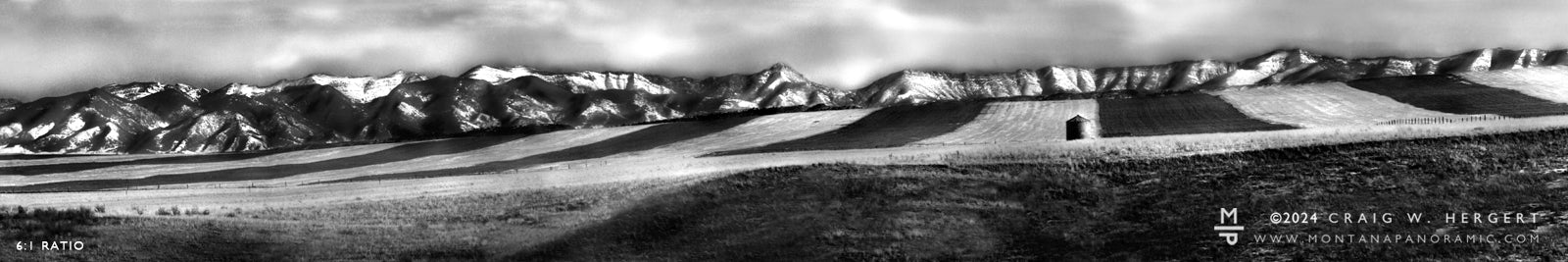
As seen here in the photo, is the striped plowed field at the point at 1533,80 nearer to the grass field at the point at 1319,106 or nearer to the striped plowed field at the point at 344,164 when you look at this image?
the grass field at the point at 1319,106

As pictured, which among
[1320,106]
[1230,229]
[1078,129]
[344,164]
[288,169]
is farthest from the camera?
[344,164]

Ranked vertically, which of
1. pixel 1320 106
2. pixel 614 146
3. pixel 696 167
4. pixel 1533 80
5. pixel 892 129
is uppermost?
pixel 696 167

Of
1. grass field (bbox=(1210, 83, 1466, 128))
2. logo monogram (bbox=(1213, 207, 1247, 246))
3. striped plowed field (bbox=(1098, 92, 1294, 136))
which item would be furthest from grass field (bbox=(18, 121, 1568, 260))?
grass field (bbox=(1210, 83, 1466, 128))

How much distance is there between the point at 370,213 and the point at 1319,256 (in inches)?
1413

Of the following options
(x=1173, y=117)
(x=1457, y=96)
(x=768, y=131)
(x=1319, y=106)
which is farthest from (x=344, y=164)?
(x=1457, y=96)

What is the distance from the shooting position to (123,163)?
128m

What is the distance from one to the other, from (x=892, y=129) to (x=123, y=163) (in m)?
81.0

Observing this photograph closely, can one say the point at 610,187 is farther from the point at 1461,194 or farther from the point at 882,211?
the point at 1461,194

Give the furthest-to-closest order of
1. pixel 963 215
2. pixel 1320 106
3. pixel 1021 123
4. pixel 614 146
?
pixel 614 146
pixel 1021 123
pixel 1320 106
pixel 963 215

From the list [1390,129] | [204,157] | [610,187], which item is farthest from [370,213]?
[204,157]

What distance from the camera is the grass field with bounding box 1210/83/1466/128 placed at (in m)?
93.5

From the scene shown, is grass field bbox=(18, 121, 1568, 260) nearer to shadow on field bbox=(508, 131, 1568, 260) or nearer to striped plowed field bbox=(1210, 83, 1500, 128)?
shadow on field bbox=(508, 131, 1568, 260)

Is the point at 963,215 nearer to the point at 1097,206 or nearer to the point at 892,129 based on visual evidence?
the point at 1097,206

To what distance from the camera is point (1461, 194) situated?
39.1 m
